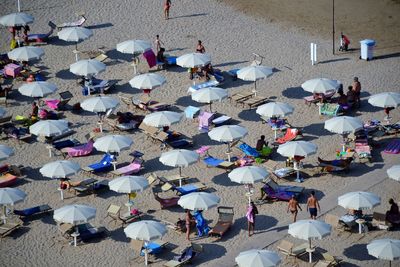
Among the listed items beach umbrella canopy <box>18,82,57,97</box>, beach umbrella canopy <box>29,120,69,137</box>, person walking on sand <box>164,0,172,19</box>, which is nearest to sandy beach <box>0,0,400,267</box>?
person walking on sand <box>164,0,172,19</box>

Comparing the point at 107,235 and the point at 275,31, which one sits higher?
the point at 275,31

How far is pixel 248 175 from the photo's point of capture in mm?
32969

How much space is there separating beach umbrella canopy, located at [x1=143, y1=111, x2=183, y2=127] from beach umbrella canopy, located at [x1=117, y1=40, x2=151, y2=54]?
613 cm

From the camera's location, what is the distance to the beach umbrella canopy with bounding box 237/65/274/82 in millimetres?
40219

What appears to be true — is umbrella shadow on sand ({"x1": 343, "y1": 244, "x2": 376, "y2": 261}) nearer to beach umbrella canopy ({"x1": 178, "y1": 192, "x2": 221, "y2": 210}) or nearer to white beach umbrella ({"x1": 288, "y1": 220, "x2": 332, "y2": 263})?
white beach umbrella ({"x1": 288, "y1": 220, "x2": 332, "y2": 263})

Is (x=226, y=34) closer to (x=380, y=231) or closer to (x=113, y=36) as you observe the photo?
(x=113, y=36)

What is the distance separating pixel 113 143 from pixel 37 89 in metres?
5.97

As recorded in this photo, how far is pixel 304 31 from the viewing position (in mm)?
47438

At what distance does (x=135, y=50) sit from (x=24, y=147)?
25.2 feet

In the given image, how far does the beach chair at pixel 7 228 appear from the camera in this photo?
32250mm

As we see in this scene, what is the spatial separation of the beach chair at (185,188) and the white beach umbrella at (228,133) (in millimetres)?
2272

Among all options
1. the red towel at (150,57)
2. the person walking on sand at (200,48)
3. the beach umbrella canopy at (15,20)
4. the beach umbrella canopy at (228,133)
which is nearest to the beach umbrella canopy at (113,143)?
the beach umbrella canopy at (228,133)

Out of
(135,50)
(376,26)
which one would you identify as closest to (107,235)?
(135,50)

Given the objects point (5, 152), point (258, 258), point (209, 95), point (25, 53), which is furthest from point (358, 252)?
point (25, 53)
